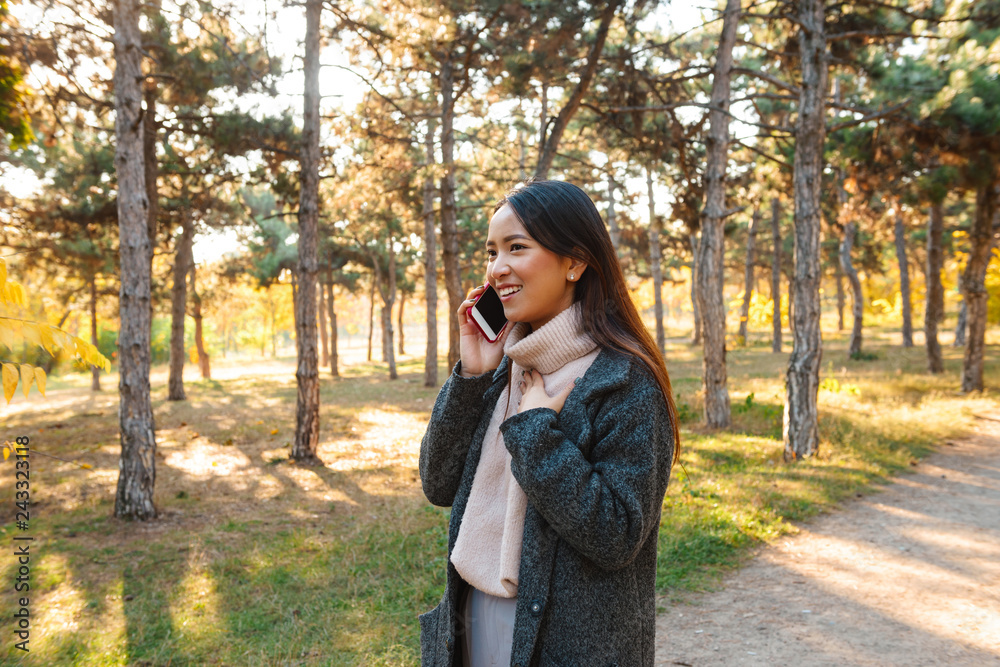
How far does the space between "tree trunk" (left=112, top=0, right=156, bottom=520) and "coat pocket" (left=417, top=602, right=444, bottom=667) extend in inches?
223

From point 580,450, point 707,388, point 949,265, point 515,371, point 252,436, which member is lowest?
point 252,436

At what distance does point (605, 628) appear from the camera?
1.48 m

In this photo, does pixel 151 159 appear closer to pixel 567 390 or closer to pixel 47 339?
pixel 47 339

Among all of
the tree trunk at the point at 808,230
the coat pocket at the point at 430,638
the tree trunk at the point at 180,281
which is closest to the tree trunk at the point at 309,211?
the tree trunk at the point at 808,230

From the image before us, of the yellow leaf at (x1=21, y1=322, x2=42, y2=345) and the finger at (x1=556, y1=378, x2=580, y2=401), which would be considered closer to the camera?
the finger at (x1=556, y1=378, x2=580, y2=401)

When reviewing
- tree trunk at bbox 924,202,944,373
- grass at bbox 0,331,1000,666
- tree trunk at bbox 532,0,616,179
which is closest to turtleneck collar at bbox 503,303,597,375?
grass at bbox 0,331,1000,666

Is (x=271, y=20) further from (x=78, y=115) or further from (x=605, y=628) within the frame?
(x=605, y=628)

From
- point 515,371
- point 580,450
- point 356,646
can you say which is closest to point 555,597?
point 580,450

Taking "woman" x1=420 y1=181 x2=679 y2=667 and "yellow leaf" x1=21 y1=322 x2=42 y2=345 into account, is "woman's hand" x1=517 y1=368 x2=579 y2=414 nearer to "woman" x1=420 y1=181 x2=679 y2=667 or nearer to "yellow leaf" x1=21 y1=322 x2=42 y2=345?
"woman" x1=420 y1=181 x2=679 y2=667

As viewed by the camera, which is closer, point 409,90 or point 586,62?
point 586,62

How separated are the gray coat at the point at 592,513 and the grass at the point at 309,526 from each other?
269 cm

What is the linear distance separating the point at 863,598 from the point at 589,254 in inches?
166

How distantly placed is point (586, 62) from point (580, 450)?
377 inches

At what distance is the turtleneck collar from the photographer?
5.23 feet
